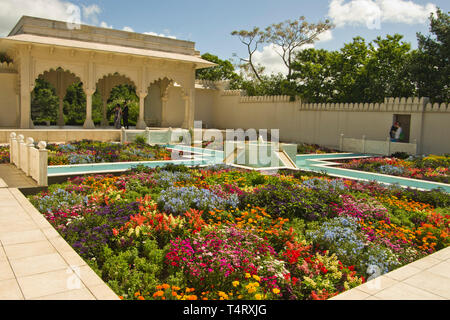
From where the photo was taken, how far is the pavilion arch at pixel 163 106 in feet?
75.4

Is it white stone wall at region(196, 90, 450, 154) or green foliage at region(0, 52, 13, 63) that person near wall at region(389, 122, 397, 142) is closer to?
white stone wall at region(196, 90, 450, 154)

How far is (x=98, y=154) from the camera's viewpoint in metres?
11.3

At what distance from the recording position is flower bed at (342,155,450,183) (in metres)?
10.3

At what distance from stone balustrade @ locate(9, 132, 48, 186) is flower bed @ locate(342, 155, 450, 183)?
338 inches

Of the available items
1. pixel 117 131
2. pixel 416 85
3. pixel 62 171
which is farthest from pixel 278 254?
pixel 416 85

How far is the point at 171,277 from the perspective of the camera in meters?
3.60

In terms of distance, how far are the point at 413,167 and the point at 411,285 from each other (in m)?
9.13

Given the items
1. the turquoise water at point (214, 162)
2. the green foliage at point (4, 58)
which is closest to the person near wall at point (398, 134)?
the turquoise water at point (214, 162)

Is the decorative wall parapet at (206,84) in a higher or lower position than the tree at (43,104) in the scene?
higher

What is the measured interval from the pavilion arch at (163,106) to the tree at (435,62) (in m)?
12.6

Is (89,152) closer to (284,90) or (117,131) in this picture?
(117,131)

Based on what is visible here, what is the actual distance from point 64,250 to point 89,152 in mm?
7868

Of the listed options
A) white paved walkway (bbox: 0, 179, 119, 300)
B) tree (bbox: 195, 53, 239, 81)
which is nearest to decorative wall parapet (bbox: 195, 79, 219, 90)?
tree (bbox: 195, 53, 239, 81)

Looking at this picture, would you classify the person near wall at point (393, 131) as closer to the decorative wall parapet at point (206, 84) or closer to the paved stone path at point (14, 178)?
the decorative wall parapet at point (206, 84)
